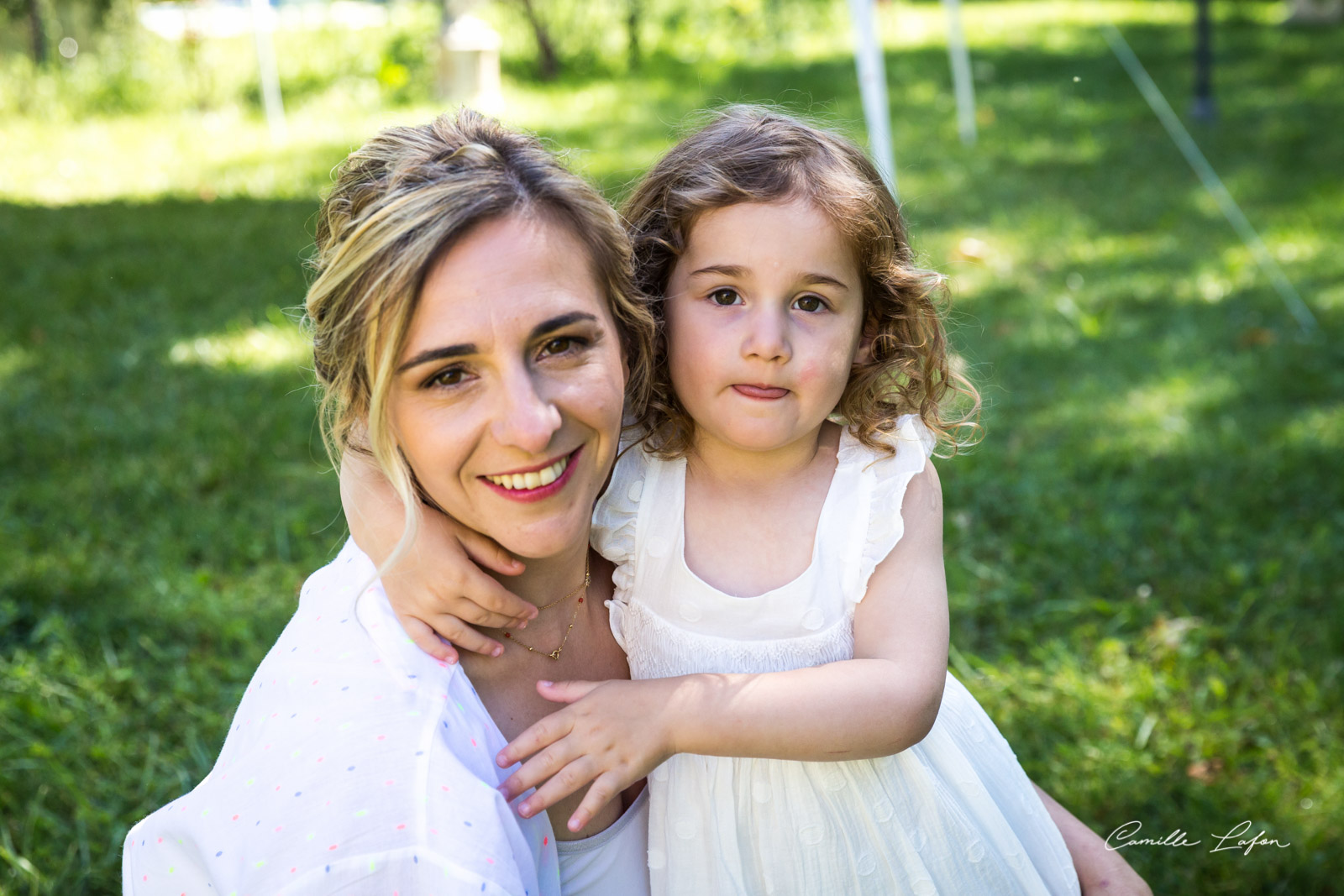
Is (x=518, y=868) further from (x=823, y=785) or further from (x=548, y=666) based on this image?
(x=823, y=785)

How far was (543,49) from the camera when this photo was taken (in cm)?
1114

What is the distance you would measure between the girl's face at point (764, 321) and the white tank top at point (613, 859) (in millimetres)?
704

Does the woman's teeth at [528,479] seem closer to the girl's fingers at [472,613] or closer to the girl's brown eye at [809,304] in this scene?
the girl's fingers at [472,613]

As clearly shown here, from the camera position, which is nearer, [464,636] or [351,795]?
[351,795]

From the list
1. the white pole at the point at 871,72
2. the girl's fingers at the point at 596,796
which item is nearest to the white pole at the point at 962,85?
the white pole at the point at 871,72

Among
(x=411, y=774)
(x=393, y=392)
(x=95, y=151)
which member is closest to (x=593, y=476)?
(x=393, y=392)

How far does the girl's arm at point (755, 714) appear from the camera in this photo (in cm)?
169

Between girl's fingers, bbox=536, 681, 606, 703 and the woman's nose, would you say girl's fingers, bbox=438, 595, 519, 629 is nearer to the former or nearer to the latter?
girl's fingers, bbox=536, 681, 606, 703

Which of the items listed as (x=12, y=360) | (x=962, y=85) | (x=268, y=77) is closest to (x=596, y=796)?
(x=12, y=360)

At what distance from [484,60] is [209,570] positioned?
7206 millimetres

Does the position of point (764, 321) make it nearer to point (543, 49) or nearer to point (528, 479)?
point (528, 479)

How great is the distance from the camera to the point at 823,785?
1.95 meters
